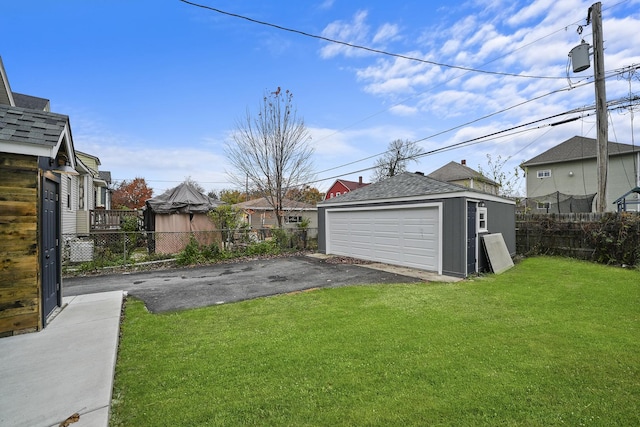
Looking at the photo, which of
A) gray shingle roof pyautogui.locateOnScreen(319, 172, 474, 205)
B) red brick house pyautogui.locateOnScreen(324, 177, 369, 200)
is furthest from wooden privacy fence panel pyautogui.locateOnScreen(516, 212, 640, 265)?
red brick house pyautogui.locateOnScreen(324, 177, 369, 200)

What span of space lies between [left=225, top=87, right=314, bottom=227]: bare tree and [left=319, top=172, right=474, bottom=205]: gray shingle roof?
3770mm

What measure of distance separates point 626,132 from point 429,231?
1408 cm

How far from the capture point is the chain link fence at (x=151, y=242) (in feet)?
31.3

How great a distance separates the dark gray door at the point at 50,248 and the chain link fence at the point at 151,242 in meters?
4.82

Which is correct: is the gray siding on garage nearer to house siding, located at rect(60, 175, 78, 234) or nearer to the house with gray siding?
the house with gray siding

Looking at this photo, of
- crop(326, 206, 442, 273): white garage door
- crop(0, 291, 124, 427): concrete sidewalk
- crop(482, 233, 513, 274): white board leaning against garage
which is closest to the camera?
crop(0, 291, 124, 427): concrete sidewalk

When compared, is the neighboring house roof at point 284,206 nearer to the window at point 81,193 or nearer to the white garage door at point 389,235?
the white garage door at point 389,235

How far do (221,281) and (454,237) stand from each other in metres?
6.44

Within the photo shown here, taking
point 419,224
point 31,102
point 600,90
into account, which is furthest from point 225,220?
point 600,90

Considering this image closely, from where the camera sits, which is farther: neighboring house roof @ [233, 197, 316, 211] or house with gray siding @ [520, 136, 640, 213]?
neighboring house roof @ [233, 197, 316, 211]

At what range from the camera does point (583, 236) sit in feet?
33.1

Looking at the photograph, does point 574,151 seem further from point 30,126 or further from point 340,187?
point 30,126

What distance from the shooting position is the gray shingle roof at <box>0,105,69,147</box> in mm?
3604

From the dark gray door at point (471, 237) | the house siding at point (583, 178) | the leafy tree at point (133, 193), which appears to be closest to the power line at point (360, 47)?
Answer: the dark gray door at point (471, 237)
